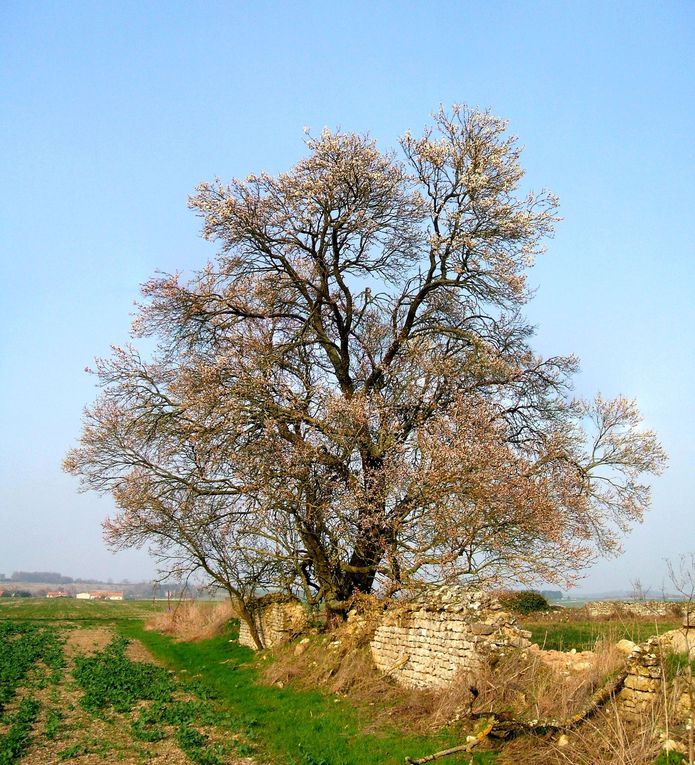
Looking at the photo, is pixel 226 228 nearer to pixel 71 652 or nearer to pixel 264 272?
pixel 264 272

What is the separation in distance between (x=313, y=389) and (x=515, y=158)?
8.06m

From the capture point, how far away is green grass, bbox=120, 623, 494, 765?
9.32m

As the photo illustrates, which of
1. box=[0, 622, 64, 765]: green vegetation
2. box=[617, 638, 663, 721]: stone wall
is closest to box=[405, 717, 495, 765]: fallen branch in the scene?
box=[617, 638, 663, 721]: stone wall

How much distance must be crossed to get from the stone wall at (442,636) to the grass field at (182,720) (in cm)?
133

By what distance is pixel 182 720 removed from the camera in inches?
470

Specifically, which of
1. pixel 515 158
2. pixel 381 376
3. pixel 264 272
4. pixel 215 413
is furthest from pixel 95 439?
pixel 515 158

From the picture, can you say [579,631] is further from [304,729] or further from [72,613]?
[72,613]

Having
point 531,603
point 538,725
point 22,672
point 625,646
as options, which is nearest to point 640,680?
point 625,646

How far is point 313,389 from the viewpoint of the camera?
17484 millimetres

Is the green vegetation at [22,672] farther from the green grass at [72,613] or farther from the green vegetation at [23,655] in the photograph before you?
the green grass at [72,613]

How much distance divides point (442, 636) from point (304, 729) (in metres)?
2.88

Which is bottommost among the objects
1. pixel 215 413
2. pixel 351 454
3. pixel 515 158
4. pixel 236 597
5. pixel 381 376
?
pixel 236 597

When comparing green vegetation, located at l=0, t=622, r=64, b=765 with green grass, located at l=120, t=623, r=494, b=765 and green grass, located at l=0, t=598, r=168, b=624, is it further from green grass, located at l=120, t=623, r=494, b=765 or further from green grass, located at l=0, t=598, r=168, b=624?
green grass, located at l=0, t=598, r=168, b=624

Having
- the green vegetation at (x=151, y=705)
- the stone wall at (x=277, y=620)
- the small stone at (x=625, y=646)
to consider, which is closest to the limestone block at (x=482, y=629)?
the small stone at (x=625, y=646)
